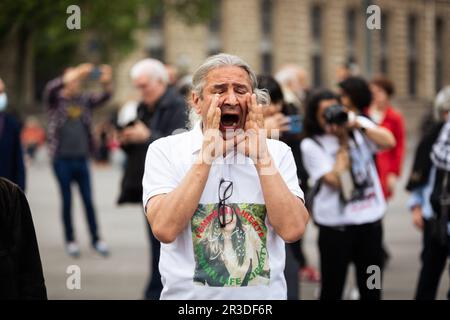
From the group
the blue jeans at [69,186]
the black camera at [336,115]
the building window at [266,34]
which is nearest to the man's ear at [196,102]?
the black camera at [336,115]

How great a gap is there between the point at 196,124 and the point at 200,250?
0.56m

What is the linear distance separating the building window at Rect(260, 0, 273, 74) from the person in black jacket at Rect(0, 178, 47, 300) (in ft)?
172

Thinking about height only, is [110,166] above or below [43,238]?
below

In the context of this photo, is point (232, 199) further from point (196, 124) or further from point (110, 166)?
point (110, 166)

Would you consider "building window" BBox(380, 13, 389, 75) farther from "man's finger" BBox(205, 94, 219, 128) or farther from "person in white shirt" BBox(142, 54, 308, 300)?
"man's finger" BBox(205, 94, 219, 128)

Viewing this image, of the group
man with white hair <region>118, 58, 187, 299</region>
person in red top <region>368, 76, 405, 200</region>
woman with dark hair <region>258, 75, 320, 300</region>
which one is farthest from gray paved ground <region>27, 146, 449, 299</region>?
woman with dark hair <region>258, 75, 320, 300</region>

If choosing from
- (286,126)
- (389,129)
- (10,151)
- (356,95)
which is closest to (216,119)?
(286,126)

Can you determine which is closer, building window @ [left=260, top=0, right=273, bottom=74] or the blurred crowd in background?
the blurred crowd in background

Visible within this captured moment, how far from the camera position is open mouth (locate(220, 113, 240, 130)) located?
11.9 ft

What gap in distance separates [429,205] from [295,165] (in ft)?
10.4

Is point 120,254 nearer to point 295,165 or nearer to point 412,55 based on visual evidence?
point 295,165

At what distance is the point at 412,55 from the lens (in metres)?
59.1

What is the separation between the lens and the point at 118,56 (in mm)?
43062
